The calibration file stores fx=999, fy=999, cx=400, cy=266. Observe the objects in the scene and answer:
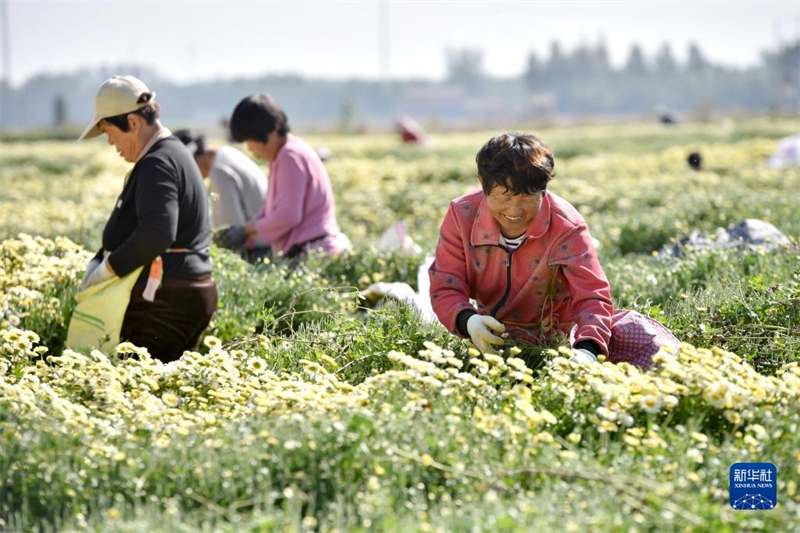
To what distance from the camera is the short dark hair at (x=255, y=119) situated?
6176mm

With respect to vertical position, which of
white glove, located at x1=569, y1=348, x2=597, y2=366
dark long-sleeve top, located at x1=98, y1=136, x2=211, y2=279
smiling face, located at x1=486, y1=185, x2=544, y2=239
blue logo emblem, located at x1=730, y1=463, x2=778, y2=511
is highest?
smiling face, located at x1=486, y1=185, x2=544, y2=239

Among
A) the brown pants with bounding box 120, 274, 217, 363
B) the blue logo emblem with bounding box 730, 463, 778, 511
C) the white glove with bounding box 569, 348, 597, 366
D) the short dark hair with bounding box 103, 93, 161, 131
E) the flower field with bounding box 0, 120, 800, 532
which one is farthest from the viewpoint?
the brown pants with bounding box 120, 274, 217, 363

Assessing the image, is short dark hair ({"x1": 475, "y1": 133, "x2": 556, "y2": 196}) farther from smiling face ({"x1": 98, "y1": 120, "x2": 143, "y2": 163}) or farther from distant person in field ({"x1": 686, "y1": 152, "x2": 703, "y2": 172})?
distant person in field ({"x1": 686, "y1": 152, "x2": 703, "y2": 172})

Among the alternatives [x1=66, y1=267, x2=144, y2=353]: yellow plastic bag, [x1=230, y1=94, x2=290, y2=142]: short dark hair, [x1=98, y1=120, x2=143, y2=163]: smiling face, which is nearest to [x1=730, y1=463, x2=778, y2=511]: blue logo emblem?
[x1=66, y1=267, x2=144, y2=353]: yellow plastic bag

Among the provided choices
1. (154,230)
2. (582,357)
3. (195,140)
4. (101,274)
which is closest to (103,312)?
(101,274)

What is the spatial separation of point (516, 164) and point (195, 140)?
163 inches

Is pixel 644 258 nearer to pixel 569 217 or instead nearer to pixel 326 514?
pixel 569 217

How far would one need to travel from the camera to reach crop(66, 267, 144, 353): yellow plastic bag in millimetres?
4828

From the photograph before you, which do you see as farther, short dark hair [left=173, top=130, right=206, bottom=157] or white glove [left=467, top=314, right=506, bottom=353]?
short dark hair [left=173, top=130, right=206, bottom=157]

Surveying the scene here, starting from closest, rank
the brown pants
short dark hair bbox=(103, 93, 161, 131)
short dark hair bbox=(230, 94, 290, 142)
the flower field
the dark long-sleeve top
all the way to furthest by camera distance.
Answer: the flower field, the dark long-sleeve top, short dark hair bbox=(103, 93, 161, 131), the brown pants, short dark hair bbox=(230, 94, 290, 142)

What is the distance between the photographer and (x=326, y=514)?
110 inches

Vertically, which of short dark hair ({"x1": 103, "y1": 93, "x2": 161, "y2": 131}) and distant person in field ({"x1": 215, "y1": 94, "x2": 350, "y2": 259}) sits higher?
short dark hair ({"x1": 103, "y1": 93, "x2": 161, "y2": 131})

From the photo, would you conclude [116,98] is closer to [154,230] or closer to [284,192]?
[154,230]

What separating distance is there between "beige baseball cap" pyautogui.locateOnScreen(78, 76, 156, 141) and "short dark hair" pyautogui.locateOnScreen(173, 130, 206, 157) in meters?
2.43
